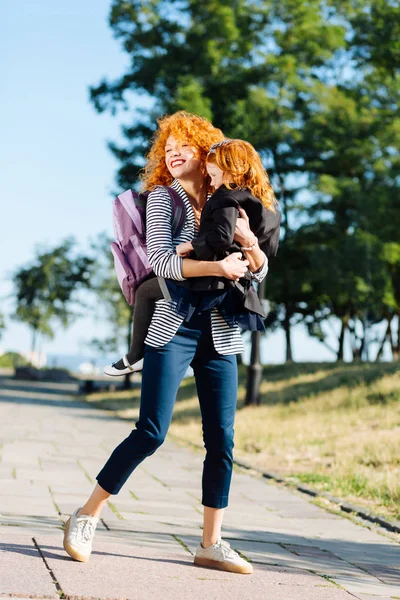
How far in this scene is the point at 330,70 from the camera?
37.7 m

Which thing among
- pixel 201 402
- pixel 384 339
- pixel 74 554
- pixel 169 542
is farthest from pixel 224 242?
pixel 384 339

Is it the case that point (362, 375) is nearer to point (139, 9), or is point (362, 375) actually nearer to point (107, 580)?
point (107, 580)

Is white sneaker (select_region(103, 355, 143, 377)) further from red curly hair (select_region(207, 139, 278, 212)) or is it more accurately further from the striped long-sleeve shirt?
red curly hair (select_region(207, 139, 278, 212))

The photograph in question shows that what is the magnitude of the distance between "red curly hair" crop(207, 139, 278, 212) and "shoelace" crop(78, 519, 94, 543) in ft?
5.27

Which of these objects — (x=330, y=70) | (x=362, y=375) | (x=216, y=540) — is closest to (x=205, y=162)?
(x=216, y=540)

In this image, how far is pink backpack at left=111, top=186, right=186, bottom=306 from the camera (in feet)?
13.9

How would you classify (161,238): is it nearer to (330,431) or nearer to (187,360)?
(187,360)

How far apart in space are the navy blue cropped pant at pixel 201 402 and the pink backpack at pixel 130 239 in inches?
13.4

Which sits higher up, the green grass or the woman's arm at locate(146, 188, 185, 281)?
the woman's arm at locate(146, 188, 185, 281)

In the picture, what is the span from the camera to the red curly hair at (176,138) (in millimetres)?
4316

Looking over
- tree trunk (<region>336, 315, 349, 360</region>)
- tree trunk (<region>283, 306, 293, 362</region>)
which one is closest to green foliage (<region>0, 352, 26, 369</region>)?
tree trunk (<region>283, 306, 293, 362</region>)

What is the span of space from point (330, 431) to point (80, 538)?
30.1 feet

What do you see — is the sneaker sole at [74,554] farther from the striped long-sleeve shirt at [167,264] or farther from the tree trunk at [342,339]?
the tree trunk at [342,339]

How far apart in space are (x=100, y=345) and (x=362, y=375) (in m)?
32.7
